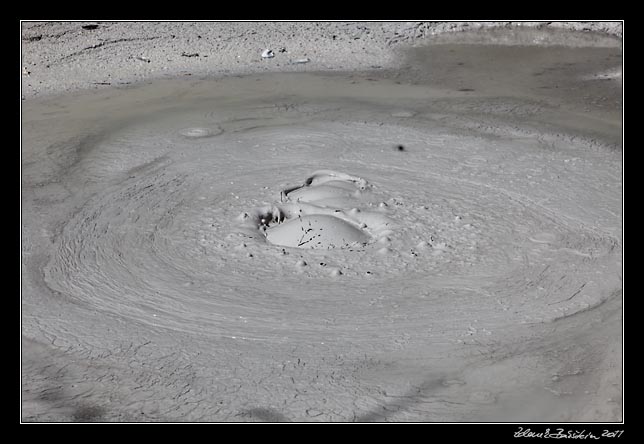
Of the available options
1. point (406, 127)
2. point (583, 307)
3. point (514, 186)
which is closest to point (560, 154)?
point (514, 186)

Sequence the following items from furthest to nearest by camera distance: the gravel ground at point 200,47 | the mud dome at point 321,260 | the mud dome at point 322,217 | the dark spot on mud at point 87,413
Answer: the gravel ground at point 200,47
the mud dome at point 322,217
the mud dome at point 321,260
the dark spot on mud at point 87,413

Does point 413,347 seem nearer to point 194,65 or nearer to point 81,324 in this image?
point 81,324

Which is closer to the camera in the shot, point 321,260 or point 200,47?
point 321,260

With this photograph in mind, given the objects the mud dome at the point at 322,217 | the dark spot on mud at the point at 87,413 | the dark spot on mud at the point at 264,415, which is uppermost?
the dark spot on mud at the point at 87,413

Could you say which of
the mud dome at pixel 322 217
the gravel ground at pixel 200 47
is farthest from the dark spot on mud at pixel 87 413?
the gravel ground at pixel 200 47

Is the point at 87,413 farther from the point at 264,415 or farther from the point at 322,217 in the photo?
the point at 322,217

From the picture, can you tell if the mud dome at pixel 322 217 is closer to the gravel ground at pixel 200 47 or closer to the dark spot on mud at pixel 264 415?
the dark spot on mud at pixel 264 415

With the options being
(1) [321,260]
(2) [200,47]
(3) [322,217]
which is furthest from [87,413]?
(2) [200,47]
